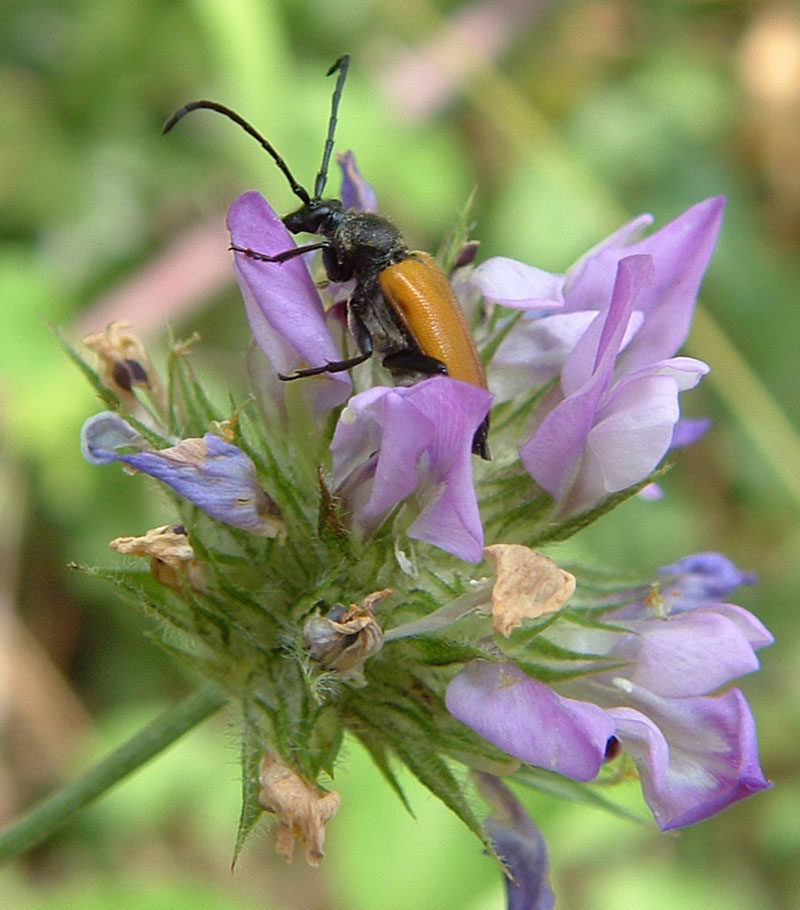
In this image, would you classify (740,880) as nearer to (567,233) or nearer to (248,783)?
(567,233)

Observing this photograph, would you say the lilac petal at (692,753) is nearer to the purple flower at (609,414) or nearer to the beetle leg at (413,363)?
the purple flower at (609,414)

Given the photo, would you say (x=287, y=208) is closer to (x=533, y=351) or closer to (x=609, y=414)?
Result: (x=533, y=351)

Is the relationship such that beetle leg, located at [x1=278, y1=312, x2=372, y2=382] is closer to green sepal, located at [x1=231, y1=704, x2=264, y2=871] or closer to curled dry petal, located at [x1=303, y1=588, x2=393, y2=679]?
curled dry petal, located at [x1=303, y1=588, x2=393, y2=679]

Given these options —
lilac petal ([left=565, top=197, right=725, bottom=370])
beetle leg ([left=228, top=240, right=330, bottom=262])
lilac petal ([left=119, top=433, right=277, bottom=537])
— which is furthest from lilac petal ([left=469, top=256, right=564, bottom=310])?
lilac petal ([left=119, top=433, right=277, bottom=537])

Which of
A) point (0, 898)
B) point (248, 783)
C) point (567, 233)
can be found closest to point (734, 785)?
point (248, 783)

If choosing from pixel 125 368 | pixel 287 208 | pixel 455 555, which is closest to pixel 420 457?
pixel 455 555

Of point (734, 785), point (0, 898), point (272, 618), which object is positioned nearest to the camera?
Answer: point (734, 785)
